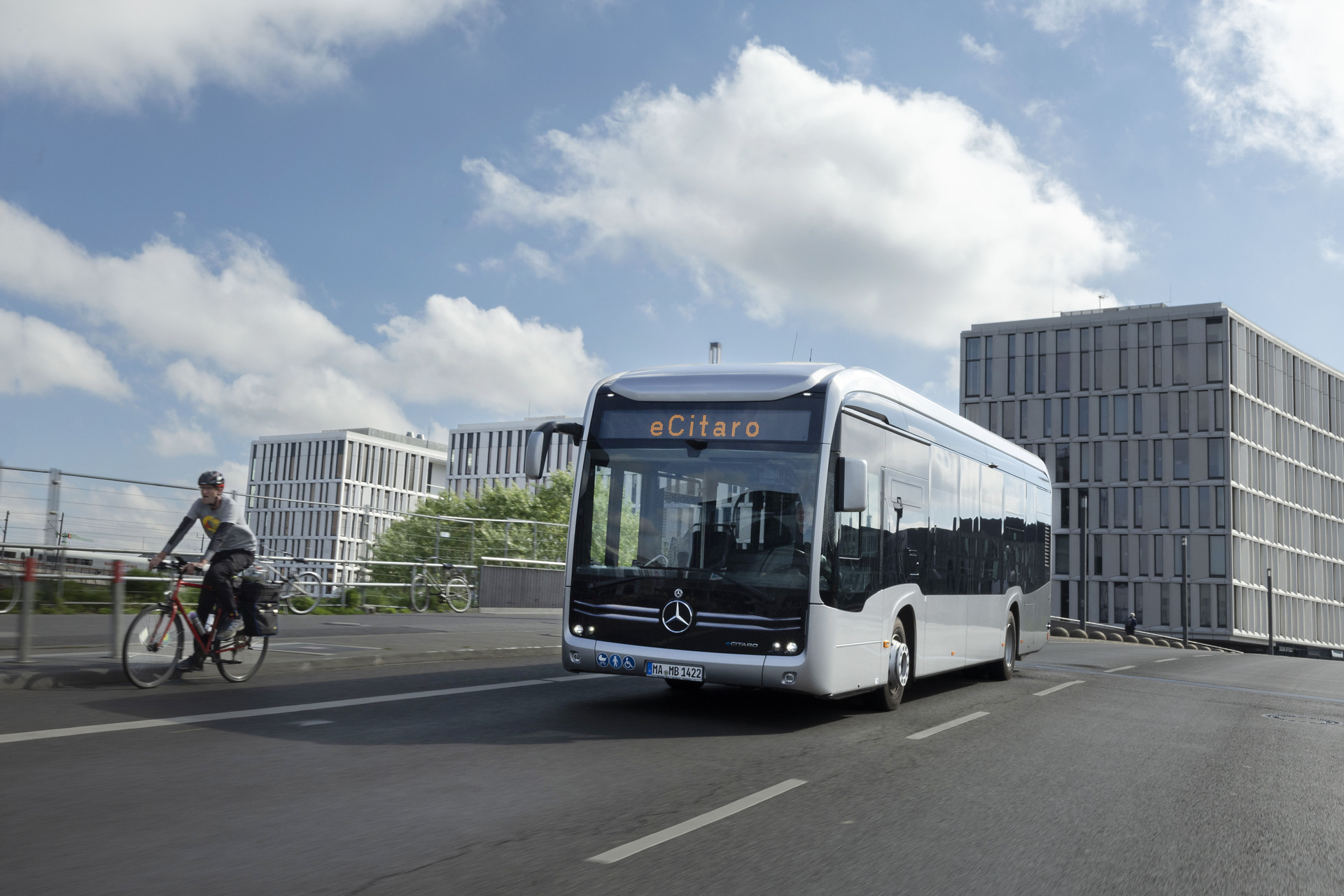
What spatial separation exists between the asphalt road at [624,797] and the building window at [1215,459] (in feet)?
271

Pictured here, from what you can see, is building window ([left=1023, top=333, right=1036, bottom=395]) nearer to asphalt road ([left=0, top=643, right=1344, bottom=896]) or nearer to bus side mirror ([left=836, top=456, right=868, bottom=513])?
asphalt road ([left=0, top=643, right=1344, bottom=896])

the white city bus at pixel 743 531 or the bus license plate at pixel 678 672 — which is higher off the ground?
the white city bus at pixel 743 531

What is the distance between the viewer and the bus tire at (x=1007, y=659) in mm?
15656

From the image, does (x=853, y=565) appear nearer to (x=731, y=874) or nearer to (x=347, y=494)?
(x=731, y=874)

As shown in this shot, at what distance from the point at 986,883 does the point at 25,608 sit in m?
8.98

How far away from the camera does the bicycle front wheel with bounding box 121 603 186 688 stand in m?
10.0

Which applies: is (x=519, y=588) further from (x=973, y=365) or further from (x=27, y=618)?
(x=973, y=365)

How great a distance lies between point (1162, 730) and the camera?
36.2 feet

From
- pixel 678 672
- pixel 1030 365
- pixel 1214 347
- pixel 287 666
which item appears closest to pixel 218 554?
pixel 287 666

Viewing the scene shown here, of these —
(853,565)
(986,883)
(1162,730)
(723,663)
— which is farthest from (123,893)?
(1162,730)

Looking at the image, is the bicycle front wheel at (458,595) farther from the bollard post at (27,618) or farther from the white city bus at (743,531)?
the white city bus at (743,531)

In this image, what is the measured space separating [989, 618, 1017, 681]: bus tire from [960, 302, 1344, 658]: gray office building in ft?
226

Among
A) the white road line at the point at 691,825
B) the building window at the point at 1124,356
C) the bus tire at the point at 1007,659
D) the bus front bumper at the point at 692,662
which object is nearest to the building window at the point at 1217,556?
the building window at the point at 1124,356

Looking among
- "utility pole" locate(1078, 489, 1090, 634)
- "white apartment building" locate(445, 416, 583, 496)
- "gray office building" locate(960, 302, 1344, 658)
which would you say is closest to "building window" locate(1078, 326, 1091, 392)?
"gray office building" locate(960, 302, 1344, 658)
